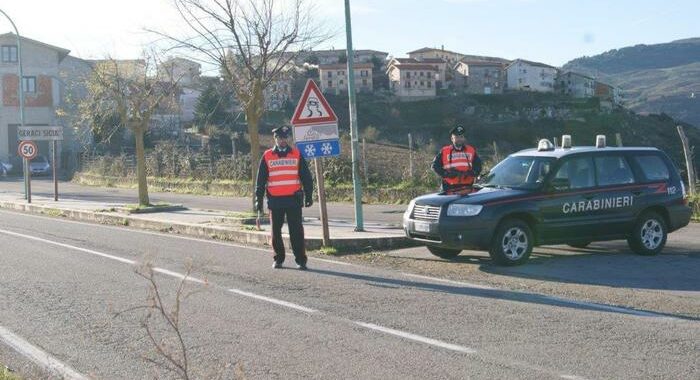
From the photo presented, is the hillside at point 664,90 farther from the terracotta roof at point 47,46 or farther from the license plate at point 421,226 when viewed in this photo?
the license plate at point 421,226

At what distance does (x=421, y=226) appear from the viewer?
1023 cm

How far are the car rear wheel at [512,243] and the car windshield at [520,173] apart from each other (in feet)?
2.29

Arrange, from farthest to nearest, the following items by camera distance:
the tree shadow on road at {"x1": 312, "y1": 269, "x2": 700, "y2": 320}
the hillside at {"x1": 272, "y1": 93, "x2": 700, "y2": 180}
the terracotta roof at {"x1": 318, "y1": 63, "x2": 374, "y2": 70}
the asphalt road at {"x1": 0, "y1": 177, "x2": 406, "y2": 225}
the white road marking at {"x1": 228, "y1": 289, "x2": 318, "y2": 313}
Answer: the terracotta roof at {"x1": 318, "y1": 63, "x2": 374, "y2": 70} → the hillside at {"x1": 272, "y1": 93, "x2": 700, "y2": 180} → the asphalt road at {"x1": 0, "y1": 177, "x2": 406, "y2": 225} → the white road marking at {"x1": 228, "y1": 289, "x2": 318, "y2": 313} → the tree shadow on road at {"x1": 312, "y1": 269, "x2": 700, "y2": 320}

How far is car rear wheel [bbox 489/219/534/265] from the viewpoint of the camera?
973 centimetres

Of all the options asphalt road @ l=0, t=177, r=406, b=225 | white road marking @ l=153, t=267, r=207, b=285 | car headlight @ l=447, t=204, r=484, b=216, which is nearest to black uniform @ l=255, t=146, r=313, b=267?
white road marking @ l=153, t=267, r=207, b=285

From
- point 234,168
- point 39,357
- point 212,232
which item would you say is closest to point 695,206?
point 212,232

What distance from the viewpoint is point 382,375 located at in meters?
5.29

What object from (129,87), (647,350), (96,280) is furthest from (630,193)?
(129,87)

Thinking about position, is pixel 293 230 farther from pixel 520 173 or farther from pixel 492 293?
pixel 520 173

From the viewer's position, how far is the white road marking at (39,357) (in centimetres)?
553

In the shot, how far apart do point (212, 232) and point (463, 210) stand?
22.5 feet

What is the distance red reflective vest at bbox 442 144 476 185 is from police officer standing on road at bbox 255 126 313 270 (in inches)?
103

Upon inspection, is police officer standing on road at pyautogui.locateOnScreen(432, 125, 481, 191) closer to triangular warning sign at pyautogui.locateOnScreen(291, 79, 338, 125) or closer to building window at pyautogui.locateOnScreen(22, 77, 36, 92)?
triangular warning sign at pyautogui.locateOnScreen(291, 79, 338, 125)

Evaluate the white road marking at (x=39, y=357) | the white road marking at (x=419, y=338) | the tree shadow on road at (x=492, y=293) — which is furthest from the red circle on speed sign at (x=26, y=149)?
the white road marking at (x=419, y=338)
